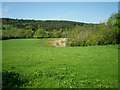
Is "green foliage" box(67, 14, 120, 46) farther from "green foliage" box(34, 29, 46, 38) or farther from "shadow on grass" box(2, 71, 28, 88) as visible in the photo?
"green foliage" box(34, 29, 46, 38)

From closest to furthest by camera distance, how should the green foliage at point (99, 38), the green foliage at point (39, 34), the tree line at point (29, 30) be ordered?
the green foliage at point (99, 38), the tree line at point (29, 30), the green foliage at point (39, 34)

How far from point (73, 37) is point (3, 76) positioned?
137 feet

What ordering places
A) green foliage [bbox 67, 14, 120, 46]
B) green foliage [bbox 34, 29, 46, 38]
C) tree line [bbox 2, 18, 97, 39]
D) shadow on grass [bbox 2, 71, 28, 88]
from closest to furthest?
shadow on grass [bbox 2, 71, 28, 88] < green foliage [bbox 67, 14, 120, 46] < tree line [bbox 2, 18, 97, 39] < green foliage [bbox 34, 29, 46, 38]

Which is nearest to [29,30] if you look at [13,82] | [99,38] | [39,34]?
[39,34]

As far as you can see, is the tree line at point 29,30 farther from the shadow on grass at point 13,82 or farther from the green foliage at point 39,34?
the shadow on grass at point 13,82

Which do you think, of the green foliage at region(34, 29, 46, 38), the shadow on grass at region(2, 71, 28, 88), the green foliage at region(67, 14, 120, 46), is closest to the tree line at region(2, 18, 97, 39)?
the green foliage at region(34, 29, 46, 38)

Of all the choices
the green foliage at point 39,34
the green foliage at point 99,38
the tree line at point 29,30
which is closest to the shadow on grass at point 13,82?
the green foliage at point 99,38

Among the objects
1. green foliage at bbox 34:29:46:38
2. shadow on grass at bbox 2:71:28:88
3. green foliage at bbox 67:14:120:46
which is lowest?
shadow on grass at bbox 2:71:28:88

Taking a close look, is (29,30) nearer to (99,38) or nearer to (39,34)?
(39,34)

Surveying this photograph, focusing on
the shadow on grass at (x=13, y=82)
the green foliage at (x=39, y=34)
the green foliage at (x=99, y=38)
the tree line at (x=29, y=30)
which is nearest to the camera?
the shadow on grass at (x=13, y=82)

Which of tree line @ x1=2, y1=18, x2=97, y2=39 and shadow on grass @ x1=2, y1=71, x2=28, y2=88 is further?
tree line @ x1=2, y1=18, x2=97, y2=39

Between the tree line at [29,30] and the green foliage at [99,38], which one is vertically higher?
the tree line at [29,30]

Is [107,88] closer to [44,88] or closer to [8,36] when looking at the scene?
[44,88]

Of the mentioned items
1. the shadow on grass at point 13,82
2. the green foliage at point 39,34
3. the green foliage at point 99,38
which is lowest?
the shadow on grass at point 13,82
